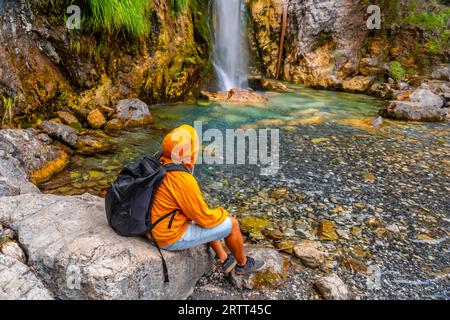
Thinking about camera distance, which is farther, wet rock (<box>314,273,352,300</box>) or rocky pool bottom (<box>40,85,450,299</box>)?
rocky pool bottom (<box>40,85,450,299</box>)

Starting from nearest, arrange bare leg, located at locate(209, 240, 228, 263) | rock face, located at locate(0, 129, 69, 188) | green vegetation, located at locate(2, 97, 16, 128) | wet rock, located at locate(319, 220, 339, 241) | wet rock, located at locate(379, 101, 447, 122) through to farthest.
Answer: bare leg, located at locate(209, 240, 228, 263) → wet rock, located at locate(319, 220, 339, 241) → rock face, located at locate(0, 129, 69, 188) → green vegetation, located at locate(2, 97, 16, 128) → wet rock, located at locate(379, 101, 447, 122)

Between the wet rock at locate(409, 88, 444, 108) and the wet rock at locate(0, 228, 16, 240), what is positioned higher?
the wet rock at locate(409, 88, 444, 108)

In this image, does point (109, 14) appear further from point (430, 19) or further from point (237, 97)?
point (430, 19)

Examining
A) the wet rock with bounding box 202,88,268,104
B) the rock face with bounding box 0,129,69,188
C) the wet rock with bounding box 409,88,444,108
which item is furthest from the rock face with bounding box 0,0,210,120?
the wet rock with bounding box 409,88,444,108

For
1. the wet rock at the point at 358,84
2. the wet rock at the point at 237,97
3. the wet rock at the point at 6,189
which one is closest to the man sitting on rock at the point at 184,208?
the wet rock at the point at 6,189

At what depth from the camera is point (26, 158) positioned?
4.88 metres

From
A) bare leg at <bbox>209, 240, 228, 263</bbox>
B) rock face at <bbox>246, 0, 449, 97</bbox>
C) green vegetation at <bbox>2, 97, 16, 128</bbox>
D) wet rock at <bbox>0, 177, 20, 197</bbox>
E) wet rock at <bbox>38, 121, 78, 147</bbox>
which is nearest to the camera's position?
bare leg at <bbox>209, 240, 228, 263</bbox>

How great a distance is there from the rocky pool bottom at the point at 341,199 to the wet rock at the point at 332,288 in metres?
0.08

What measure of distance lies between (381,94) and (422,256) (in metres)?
11.0

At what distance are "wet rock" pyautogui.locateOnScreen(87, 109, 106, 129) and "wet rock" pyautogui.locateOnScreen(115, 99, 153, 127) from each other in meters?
0.43

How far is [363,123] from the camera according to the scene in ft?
Result: 28.6

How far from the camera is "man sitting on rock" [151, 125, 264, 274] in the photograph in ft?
7.79

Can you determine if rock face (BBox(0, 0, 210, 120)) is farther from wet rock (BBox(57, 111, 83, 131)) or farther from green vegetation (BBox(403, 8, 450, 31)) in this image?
green vegetation (BBox(403, 8, 450, 31))
